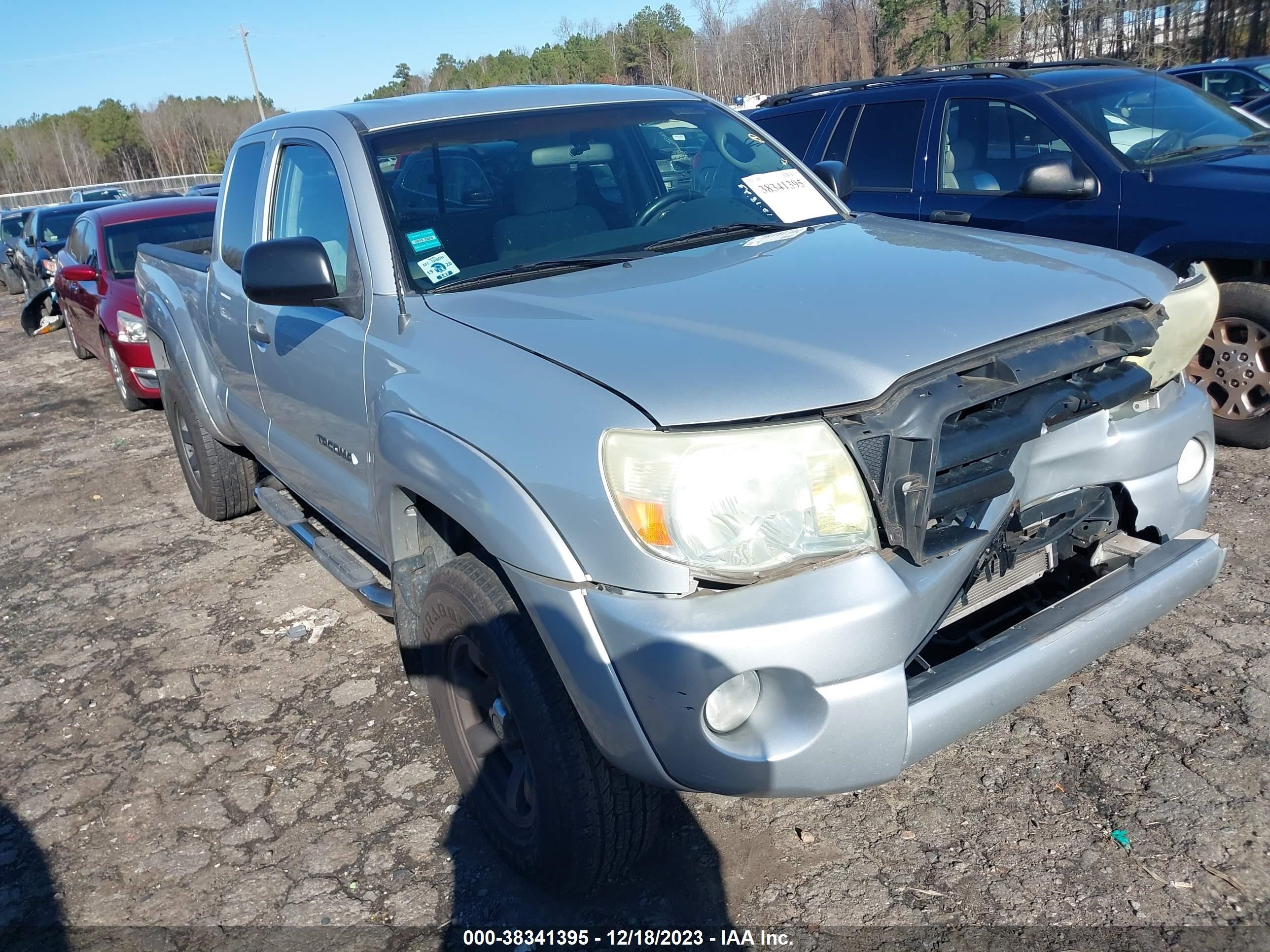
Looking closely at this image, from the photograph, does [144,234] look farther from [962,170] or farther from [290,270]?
[290,270]

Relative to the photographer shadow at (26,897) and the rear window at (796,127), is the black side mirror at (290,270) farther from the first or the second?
the rear window at (796,127)

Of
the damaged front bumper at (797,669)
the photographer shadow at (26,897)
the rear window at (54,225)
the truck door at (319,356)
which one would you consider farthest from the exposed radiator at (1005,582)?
the rear window at (54,225)

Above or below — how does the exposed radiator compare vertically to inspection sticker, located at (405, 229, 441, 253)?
below

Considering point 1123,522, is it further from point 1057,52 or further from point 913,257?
point 1057,52

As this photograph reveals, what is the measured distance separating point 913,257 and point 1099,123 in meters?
3.24

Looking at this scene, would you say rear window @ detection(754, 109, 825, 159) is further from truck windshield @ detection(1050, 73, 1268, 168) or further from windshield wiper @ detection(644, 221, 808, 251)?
windshield wiper @ detection(644, 221, 808, 251)

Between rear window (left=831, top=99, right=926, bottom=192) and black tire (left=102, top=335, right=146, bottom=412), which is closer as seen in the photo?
rear window (left=831, top=99, right=926, bottom=192)

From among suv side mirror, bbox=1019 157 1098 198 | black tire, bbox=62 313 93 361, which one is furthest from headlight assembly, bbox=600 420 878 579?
black tire, bbox=62 313 93 361

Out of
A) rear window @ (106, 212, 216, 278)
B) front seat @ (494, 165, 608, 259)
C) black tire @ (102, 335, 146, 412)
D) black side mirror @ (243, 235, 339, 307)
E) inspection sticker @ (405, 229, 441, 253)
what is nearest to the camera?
black side mirror @ (243, 235, 339, 307)

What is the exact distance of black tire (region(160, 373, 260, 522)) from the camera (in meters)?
5.18

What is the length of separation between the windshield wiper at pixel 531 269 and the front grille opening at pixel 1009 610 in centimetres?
138

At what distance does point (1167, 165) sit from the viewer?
5.00m

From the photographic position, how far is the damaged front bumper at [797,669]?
1.97 m

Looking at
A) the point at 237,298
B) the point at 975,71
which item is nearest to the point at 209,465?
the point at 237,298
